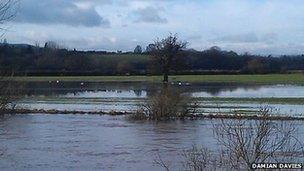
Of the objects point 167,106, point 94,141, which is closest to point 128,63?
point 167,106

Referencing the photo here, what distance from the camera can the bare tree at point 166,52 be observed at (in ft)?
298

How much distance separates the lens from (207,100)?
55531mm

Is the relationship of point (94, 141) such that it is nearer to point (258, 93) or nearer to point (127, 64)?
point (258, 93)

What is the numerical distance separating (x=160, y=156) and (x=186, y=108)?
1980cm

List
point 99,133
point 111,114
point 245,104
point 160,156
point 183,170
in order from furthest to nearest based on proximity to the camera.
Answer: point 245,104 < point 111,114 < point 99,133 < point 160,156 < point 183,170

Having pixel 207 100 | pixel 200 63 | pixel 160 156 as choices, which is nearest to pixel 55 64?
pixel 200 63

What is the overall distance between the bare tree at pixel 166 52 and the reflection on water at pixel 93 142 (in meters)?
50.2

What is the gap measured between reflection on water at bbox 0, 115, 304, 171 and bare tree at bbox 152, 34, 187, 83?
165 feet

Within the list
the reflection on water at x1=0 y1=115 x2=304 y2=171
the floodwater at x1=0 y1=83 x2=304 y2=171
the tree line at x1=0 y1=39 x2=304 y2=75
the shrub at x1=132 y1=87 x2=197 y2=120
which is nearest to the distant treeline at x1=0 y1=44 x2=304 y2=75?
the tree line at x1=0 y1=39 x2=304 y2=75

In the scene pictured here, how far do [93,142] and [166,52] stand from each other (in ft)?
213

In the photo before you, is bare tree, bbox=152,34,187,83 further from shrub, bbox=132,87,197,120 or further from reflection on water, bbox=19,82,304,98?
shrub, bbox=132,87,197,120

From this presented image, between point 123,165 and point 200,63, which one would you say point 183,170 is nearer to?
point 123,165

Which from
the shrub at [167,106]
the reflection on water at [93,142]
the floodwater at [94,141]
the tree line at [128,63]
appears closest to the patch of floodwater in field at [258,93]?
the floodwater at [94,141]

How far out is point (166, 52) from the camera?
3607 inches
